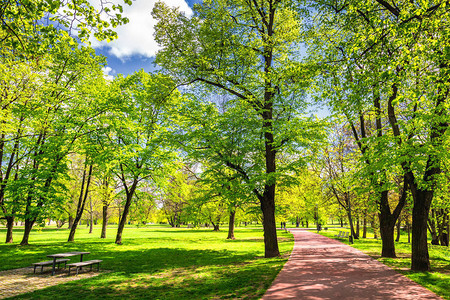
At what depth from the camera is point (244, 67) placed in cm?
1404

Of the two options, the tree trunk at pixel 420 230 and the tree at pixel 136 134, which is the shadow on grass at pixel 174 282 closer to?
the tree trunk at pixel 420 230

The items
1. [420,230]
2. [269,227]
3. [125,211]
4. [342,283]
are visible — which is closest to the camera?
[342,283]

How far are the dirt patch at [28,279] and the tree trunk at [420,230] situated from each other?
12.3 meters

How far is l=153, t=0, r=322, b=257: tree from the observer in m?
12.8

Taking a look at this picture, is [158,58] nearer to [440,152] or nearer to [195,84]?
[195,84]

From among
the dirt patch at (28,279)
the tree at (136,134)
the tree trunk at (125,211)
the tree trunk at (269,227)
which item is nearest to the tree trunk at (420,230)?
the tree trunk at (269,227)

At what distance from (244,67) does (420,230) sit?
1076 cm

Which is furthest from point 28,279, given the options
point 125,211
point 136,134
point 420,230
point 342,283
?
point 420,230

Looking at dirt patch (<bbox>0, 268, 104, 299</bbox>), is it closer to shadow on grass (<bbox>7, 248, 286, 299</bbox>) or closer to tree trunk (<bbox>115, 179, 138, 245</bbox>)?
shadow on grass (<bbox>7, 248, 286, 299</bbox>)

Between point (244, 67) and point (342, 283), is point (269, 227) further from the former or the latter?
point (244, 67)

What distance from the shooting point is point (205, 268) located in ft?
36.0

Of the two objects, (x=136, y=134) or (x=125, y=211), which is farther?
(x=125, y=211)

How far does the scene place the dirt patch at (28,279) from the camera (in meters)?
7.55

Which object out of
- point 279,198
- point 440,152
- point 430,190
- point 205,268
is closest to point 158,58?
point 205,268
